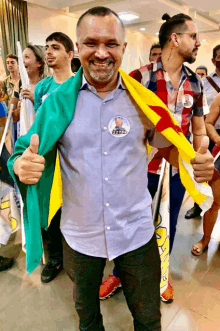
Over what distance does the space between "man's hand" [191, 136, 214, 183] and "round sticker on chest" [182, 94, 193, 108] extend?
0.70 metres

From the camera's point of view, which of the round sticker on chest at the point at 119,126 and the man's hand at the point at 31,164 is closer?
the man's hand at the point at 31,164

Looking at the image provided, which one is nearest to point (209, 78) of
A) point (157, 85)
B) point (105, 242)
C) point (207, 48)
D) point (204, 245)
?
point (157, 85)

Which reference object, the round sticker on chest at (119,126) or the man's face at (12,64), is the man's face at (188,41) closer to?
the round sticker on chest at (119,126)

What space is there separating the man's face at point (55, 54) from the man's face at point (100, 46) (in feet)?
3.56

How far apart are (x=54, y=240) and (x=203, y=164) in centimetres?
141

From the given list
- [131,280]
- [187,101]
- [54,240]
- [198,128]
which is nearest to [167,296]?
[131,280]

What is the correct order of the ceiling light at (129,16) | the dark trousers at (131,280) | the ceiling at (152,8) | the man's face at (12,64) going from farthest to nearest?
the ceiling light at (129,16) < the ceiling at (152,8) < the man's face at (12,64) < the dark trousers at (131,280)

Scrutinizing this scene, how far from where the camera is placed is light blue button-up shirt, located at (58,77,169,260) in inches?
36.6

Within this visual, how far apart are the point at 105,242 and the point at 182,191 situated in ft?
2.80

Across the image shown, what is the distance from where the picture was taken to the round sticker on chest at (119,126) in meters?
0.93

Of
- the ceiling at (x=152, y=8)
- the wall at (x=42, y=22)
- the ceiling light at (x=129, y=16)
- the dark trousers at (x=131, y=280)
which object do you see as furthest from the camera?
the ceiling light at (x=129, y=16)

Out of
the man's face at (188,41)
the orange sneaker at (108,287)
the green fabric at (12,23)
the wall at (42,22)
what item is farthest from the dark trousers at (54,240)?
the wall at (42,22)

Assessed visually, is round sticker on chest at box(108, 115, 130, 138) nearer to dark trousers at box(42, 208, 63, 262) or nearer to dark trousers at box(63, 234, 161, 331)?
dark trousers at box(63, 234, 161, 331)

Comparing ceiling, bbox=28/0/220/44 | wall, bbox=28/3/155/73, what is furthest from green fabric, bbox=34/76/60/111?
wall, bbox=28/3/155/73
